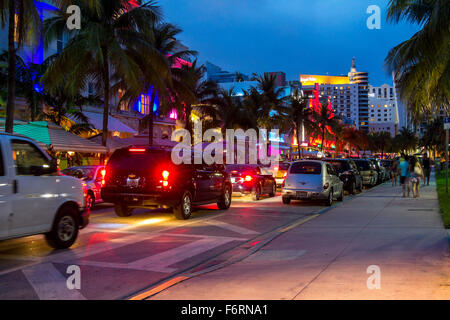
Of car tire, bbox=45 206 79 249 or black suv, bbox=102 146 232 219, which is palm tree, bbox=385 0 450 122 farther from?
car tire, bbox=45 206 79 249

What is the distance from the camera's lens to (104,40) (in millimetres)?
22562

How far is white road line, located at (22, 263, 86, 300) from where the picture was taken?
602cm

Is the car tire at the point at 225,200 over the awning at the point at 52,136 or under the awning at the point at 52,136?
under

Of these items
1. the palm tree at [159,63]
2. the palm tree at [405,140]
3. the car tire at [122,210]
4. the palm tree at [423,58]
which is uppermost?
the palm tree at [405,140]

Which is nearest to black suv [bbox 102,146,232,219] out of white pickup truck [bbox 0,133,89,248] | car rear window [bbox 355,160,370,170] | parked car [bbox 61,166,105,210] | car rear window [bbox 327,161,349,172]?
white pickup truck [bbox 0,133,89,248]

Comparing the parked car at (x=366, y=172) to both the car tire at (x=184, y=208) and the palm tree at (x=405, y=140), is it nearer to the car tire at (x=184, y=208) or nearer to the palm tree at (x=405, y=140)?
the car tire at (x=184, y=208)

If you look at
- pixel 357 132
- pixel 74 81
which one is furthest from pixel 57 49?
pixel 357 132

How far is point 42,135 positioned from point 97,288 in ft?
50.2

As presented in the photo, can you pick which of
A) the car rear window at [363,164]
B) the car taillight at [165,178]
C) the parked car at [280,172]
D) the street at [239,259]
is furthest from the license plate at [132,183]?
the parked car at [280,172]

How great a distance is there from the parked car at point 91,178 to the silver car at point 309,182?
266 inches

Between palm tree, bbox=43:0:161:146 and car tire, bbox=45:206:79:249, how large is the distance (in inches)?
514

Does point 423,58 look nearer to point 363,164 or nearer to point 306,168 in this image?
point 306,168

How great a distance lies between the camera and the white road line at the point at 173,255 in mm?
7867

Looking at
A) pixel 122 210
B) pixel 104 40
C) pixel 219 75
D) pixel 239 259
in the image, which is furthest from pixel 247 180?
pixel 219 75
